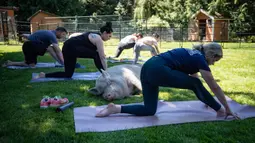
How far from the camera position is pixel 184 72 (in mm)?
3494

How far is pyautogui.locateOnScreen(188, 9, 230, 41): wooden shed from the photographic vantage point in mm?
23000

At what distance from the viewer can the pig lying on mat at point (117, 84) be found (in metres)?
4.62

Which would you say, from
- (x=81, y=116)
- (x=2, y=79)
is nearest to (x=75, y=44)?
(x=2, y=79)

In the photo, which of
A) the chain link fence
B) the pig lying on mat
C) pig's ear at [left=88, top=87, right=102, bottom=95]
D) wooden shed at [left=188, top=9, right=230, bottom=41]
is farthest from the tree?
pig's ear at [left=88, top=87, right=102, bottom=95]

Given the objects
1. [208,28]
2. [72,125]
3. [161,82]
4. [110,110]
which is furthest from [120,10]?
[72,125]

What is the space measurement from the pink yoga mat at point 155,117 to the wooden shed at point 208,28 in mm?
19385

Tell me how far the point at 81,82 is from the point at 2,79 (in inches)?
79.8

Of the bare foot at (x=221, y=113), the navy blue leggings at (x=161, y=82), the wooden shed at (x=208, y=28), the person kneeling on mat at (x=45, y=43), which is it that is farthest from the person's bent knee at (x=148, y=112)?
the wooden shed at (x=208, y=28)

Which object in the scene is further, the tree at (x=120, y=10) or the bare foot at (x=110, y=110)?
the tree at (x=120, y=10)

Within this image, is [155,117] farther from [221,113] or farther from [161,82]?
[221,113]

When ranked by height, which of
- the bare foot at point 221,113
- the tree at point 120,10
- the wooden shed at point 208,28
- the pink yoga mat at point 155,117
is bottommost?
the pink yoga mat at point 155,117

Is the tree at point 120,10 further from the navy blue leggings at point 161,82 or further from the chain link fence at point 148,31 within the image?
the navy blue leggings at point 161,82

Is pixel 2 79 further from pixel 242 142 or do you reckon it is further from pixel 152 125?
pixel 242 142

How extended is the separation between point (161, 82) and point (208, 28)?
75.3 ft
